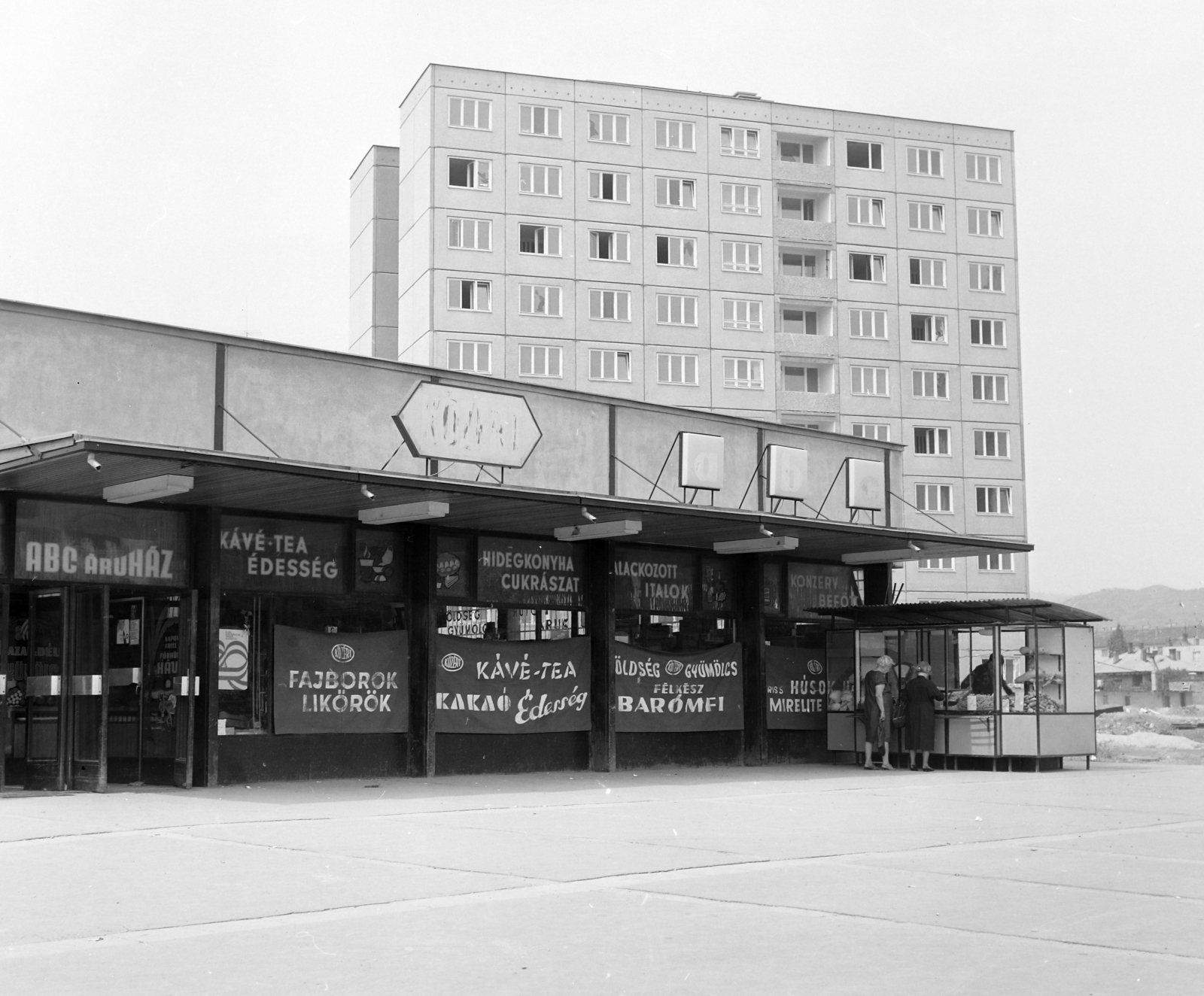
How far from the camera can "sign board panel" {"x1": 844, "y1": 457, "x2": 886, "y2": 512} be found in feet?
90.4

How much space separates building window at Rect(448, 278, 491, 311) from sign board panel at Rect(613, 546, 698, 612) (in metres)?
51.9

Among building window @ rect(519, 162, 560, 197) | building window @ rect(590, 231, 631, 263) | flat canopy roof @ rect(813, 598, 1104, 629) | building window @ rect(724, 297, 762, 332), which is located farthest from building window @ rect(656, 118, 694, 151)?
flat canopy roof @ rect(813, 598, 1104, 629)

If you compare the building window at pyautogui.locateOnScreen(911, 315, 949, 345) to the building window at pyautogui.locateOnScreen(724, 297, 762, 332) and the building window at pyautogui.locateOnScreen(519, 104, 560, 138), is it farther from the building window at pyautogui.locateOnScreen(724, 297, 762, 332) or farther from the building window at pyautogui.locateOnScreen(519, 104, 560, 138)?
the building window at pyautogui.locateOnScreen(519, 104, 560, 138)

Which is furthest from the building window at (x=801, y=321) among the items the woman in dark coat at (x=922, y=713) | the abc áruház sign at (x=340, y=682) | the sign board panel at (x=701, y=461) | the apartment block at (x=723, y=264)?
the abc áruház sign at (x=340, y=682)

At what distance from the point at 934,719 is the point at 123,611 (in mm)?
12177

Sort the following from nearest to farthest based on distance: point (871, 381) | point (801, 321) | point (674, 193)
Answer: point (674, 193)
point (871, 381)
point (801, 321)

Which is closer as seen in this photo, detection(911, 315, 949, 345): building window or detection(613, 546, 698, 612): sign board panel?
detection(613, 546, 698, 612): sign board panel

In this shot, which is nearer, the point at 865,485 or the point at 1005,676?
the point at 1005,676

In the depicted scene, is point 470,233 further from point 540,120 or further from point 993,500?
point 993,500

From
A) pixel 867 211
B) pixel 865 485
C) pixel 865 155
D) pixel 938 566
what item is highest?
pixel 865 155

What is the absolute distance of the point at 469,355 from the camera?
74500 millimetres

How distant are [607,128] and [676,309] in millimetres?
9720

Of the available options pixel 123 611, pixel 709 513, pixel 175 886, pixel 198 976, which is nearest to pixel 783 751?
pixel 709 513

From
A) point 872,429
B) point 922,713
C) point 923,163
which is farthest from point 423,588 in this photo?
point 923,163
